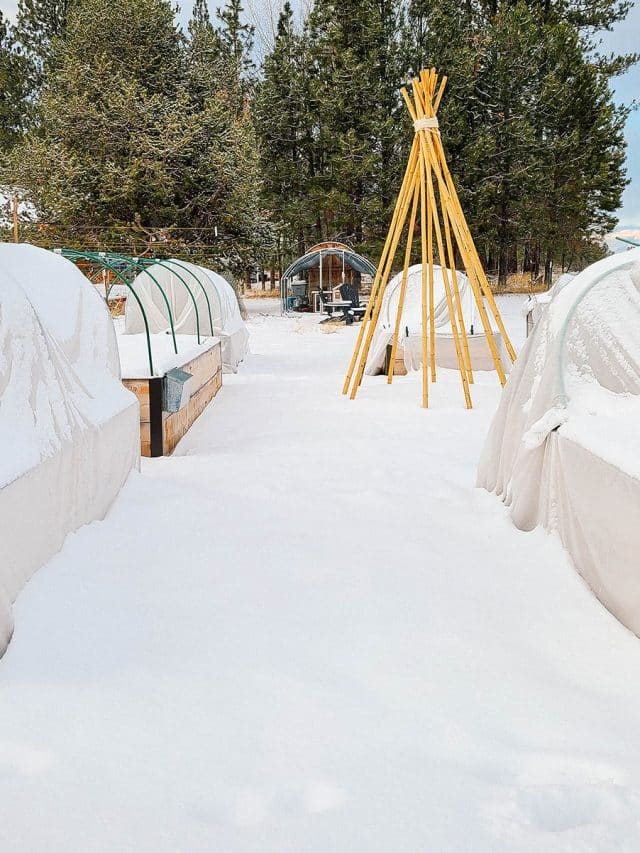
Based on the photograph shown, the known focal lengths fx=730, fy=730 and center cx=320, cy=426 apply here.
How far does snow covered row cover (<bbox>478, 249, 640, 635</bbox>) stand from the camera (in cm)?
224

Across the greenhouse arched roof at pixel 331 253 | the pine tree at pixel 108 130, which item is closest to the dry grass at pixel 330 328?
the greenhouse arched roof at pixel 331 253

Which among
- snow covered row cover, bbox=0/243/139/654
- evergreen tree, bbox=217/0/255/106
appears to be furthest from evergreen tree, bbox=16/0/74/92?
snow covered row cover, bbox=0/243/139/654

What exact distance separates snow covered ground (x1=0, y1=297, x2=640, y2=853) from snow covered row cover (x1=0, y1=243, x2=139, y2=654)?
123 mm

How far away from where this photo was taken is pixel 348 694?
1858 mm

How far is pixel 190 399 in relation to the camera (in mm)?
5664

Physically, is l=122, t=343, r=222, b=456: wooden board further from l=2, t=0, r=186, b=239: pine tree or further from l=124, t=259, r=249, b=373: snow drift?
l=2, t=0, r=186, b=239: pine tree

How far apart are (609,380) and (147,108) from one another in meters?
17.5

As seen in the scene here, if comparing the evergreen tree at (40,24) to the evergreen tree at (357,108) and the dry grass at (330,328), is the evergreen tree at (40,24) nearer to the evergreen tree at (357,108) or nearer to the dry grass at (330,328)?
the evergreen tree at (357,108)

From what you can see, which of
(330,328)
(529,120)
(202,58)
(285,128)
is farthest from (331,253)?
(202,58)

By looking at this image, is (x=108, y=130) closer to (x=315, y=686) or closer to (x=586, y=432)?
(x=586, y=432)

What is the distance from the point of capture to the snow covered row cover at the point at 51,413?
7.22ft

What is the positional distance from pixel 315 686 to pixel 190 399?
4001 millimetres

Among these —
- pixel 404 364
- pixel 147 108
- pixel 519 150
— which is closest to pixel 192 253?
pixel 147 108

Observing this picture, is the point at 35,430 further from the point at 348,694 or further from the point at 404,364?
the point at 404,364
